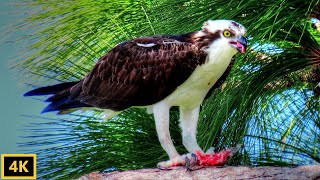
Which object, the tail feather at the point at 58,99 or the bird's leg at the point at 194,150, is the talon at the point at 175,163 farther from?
the tail feather at the point at 58,99

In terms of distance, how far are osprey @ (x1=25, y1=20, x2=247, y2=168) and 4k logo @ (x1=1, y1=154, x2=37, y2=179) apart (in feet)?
0.94

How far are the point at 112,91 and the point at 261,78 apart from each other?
2.60 ft

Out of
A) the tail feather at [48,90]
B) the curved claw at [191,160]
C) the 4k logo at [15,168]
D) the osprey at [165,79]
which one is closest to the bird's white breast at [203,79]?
the osprey at [165,79]

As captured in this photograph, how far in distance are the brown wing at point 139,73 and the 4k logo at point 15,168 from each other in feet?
1.07

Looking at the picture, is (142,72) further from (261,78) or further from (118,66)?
(261,78)

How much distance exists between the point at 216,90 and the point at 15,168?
652 millimetres

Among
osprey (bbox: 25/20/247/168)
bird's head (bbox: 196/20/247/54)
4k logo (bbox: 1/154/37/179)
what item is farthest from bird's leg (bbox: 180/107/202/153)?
4k logo (bbox: 1/154/37/179)

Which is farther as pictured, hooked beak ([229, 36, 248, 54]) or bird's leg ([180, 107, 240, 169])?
bird's leg ([180, 107, 240, 169])

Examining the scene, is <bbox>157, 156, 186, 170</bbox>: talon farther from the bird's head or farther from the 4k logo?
the 4k logo

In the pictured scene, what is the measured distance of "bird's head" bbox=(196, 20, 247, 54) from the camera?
1.42 m

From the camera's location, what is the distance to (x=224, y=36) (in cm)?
145

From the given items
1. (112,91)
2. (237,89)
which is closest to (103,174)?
(112,91)

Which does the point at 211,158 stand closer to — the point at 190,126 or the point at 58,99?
the point at 190,126

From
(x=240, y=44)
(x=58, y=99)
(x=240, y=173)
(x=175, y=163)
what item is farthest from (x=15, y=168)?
(x=240, y=44)
